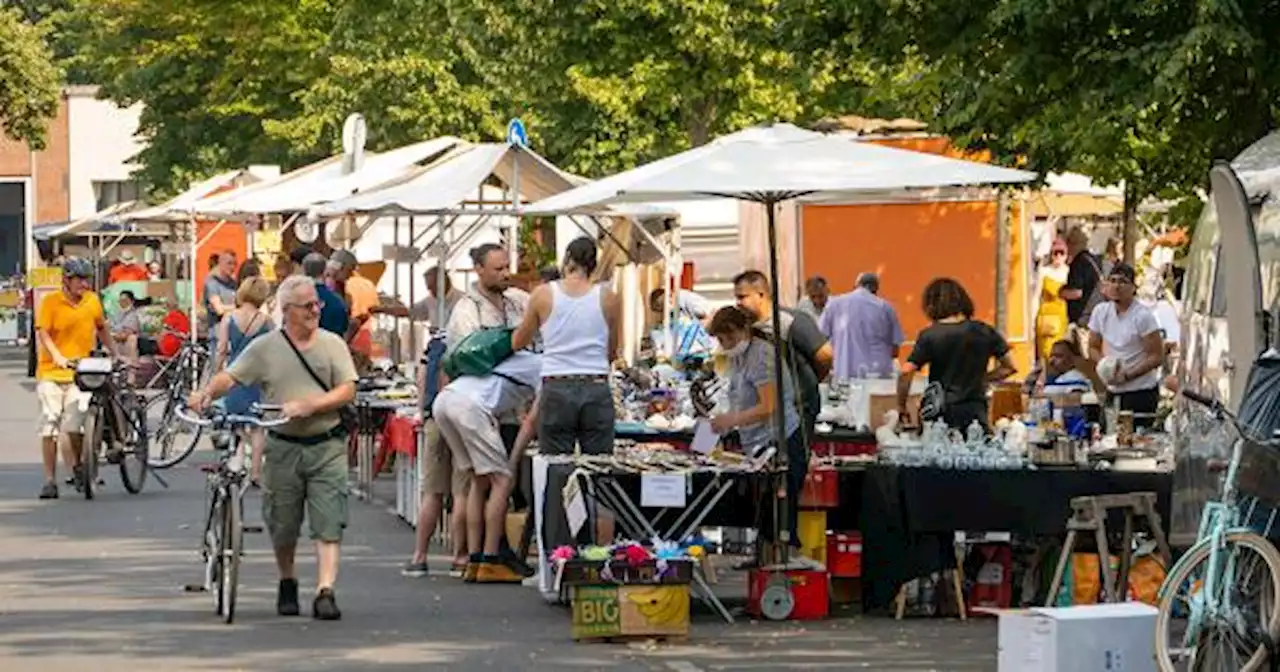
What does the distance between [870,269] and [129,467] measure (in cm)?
929

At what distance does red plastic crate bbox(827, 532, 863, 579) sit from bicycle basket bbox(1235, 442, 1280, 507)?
463 cm

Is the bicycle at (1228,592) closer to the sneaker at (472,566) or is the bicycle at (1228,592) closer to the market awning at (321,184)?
the sneaker at (472,566)

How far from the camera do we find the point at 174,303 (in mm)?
51531

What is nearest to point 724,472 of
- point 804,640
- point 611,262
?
point 804,640

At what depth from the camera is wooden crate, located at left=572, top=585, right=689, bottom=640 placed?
1491 centimetres

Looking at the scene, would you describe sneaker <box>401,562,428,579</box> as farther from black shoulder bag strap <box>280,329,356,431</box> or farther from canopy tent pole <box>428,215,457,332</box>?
canopy tent pole <box>428,215,457,332</box>

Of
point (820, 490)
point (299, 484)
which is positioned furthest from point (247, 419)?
point (820, 490)

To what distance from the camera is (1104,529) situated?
14.1 meters

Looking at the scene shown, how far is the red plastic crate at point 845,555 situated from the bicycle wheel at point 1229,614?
14.4ft

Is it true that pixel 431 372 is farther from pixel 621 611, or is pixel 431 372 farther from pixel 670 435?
pixel 621 611

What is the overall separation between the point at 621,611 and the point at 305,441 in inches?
76.8

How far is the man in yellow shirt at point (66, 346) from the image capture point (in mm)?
24031

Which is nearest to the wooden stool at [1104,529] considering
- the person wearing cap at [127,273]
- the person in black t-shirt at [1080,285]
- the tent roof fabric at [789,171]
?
the tent roof fabric at [789,171]

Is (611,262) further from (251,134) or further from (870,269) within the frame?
(251,134)
